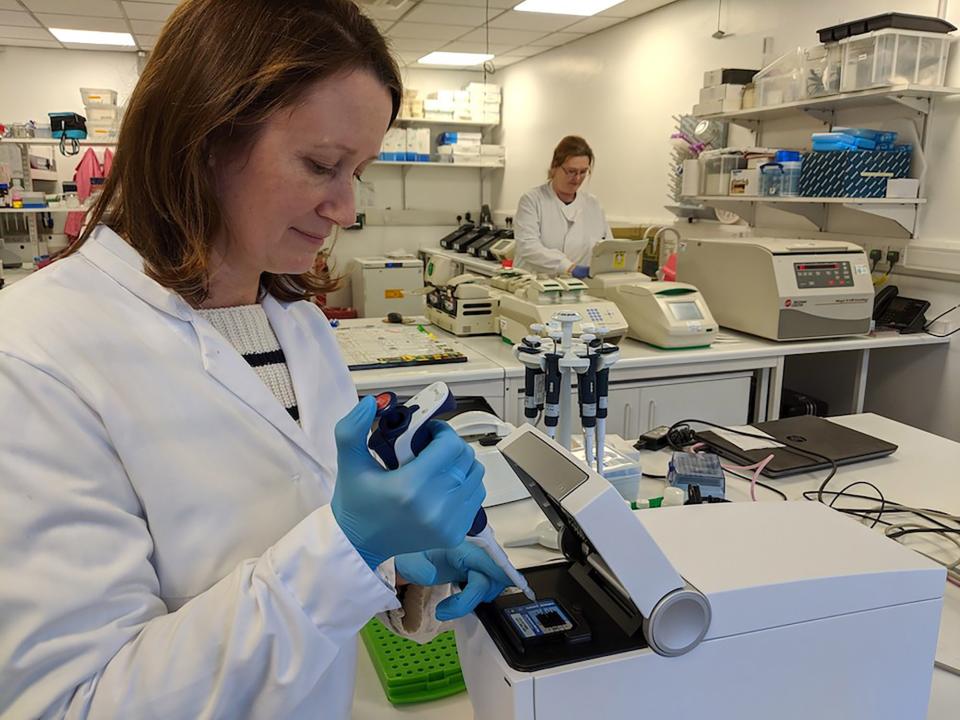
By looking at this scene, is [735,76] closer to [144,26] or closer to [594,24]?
[594,24]

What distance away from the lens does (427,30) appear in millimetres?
5258

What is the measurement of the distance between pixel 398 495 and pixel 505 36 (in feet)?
17.9

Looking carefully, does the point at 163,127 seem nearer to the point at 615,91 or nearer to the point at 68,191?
the point at 615,91

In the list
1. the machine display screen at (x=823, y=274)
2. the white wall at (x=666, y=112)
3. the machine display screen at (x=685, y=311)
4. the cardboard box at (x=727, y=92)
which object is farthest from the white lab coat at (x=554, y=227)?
the machine display screen at (x=823, y=274)

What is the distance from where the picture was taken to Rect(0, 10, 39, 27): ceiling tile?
4.86 metres

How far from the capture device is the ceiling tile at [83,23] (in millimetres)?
4930

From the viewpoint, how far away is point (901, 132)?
302 cm

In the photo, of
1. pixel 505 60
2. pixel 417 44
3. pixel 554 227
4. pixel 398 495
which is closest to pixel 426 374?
pixel 398 495

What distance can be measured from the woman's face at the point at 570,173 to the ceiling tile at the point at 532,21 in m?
1.33

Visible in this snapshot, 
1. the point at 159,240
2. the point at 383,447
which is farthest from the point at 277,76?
the point at 383,447

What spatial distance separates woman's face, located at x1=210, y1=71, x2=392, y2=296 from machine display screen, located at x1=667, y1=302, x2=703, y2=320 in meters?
2.03

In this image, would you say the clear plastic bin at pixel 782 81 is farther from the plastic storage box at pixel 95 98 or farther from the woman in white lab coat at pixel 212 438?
the plastic storage box at pixel 95 98

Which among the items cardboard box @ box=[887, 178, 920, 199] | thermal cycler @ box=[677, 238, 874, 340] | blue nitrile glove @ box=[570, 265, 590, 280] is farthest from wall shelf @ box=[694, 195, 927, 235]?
blue nitrile glove @ box=[570, 265, 590, 280]

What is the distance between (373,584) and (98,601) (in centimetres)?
23
